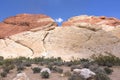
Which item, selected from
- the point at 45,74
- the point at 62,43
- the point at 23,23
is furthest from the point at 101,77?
the point at 23,23

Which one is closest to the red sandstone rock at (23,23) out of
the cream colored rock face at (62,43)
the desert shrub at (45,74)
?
the cream colored rock face at (62,43)

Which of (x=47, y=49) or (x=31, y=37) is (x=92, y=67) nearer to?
(x=47, y=49)

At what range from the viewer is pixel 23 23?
46.7m

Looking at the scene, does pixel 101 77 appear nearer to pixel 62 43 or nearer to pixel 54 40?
pixel 62 43

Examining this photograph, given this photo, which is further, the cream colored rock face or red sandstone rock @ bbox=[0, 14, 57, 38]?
red sandstone rock @ bbox=[0, 14, 57, 38]

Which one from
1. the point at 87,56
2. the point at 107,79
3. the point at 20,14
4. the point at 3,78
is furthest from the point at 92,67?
the point at 20,14

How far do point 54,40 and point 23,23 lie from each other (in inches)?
301

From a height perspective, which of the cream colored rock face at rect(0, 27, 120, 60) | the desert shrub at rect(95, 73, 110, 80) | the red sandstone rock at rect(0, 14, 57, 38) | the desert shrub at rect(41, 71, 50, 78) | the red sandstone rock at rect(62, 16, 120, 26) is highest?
the red sandstone rock at rect(62, 16, 120, 26)

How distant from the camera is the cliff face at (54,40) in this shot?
38688mm

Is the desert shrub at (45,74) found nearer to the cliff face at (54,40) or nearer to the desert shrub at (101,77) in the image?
the desert shrub at (101,77)

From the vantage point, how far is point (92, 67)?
2445 cm

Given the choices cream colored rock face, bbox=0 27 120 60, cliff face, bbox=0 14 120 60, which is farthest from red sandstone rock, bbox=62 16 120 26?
cream colored rock face, bbox=0 27 120 60

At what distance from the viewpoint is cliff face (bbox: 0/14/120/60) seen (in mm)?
38688

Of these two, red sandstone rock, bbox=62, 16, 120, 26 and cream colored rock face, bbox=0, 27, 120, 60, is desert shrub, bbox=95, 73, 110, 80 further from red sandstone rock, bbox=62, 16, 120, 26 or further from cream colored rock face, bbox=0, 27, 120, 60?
red sandstone rock, bbox=62, 16, 120, 26
